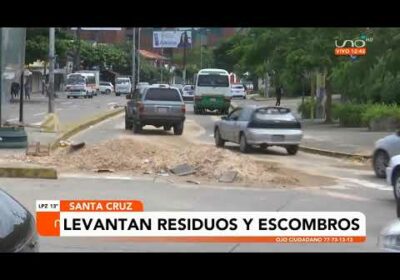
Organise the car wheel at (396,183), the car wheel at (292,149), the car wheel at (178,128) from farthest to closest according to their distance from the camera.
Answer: the car wheel at (178,128)
the car wheel at (292,149)
the car wheel at (396,183)

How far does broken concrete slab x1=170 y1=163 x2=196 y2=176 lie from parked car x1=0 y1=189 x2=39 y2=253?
31.5ft

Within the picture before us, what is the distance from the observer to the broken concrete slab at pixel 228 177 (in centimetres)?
1347

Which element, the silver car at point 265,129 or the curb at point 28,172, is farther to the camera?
the silver car at point 265,129

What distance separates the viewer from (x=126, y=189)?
485 inches

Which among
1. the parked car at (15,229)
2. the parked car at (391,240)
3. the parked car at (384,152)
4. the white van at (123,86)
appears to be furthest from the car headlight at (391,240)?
the white van at (123,86)

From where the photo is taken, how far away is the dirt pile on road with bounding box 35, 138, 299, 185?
13.9 m

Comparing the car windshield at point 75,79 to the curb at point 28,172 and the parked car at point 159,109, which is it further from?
the curb at point 28,172

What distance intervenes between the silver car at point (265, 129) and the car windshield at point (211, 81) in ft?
61.8

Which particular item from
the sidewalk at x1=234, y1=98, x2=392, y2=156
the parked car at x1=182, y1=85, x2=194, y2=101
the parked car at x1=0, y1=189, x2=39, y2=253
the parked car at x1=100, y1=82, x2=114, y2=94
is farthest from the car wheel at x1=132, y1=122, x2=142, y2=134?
the parked car at x1=100, y1=82, x2=114, y2=94

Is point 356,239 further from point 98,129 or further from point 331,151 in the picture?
point 98,129

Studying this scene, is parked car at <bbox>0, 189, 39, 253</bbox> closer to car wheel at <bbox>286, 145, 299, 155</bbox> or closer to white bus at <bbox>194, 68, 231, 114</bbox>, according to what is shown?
car wheel at <bbox>286, 145, 299, 155</bbox>

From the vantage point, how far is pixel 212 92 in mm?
38781

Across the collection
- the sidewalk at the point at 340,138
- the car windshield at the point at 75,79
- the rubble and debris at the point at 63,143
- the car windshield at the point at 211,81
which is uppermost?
the car windshield at the point at 211,81
